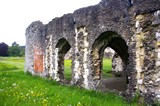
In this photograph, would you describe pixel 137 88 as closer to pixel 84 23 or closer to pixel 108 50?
pixel 84 23

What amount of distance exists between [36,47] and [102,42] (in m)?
8.23

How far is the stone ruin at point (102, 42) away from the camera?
934 cm

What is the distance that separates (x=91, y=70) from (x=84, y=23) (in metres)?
2.15

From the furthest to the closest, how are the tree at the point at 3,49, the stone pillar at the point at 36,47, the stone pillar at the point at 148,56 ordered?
1. the tree at the point at 3,49
2. the stone pillar at the point at 36,47
3. the stone pillar at the point at 148,56

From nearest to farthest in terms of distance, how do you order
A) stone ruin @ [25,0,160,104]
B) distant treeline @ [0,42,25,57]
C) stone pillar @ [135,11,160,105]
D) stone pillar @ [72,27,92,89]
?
stone pillar @ [135,11,160,105], stone ruin @ [25,0,160,104], stone pillar @ [72,27,92,89], distant treeline @ [0,42,25,57]

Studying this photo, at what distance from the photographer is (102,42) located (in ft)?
41.0

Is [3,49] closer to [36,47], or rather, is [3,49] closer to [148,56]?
[36,47]

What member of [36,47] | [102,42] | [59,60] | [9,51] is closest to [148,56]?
[102,42]

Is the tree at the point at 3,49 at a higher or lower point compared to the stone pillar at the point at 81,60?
higher

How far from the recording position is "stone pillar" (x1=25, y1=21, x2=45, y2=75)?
1898cm

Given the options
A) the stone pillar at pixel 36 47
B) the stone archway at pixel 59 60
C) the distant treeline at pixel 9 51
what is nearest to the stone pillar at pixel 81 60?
the stone archway at pixel 59 60

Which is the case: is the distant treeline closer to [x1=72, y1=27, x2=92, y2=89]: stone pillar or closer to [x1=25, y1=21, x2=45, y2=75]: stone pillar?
[x1=25, y1=21, x2=45, y2=75]: stone pillar

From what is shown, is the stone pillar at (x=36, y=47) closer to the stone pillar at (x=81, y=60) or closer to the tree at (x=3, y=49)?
the stone pillar at (x=81, y=60)

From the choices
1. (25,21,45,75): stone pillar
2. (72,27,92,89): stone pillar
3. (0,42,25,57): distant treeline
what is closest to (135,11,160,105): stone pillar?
(72,27,92,89): stone pillar
